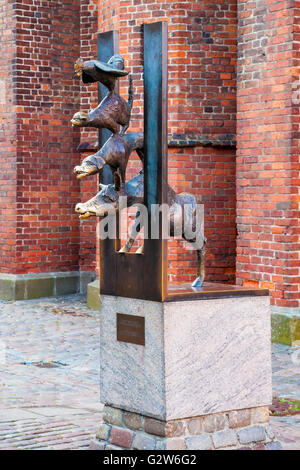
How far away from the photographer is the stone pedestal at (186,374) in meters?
5.06

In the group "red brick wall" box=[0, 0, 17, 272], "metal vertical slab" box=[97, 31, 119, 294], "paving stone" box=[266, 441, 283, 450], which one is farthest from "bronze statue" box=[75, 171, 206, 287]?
"red brick wall" box=[0, 0, 17, 272]

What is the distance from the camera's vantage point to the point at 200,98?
36.4ft

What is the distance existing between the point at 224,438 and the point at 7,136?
8863 mm

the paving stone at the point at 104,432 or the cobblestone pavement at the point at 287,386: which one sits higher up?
the paving stone at the point at 104,432

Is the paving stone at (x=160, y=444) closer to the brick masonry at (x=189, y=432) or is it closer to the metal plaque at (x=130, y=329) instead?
the brick masonry at (x=189, y=432)

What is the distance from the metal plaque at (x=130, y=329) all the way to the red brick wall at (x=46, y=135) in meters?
8.11

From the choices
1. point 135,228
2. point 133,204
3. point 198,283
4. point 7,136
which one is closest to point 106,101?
point 133,204

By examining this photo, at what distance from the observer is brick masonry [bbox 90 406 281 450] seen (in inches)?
201

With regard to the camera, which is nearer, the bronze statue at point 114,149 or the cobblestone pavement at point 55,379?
the bronze statue at point 114,149

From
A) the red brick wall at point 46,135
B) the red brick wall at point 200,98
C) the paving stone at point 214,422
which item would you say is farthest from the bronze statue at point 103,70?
the red brick wall at point 46,135

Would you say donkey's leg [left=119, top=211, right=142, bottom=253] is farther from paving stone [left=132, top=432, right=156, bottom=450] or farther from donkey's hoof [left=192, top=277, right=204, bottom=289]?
paving stone [left=132, top=432, right=156, bottom=450]

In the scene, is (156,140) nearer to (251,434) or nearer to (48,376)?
(251,434)
